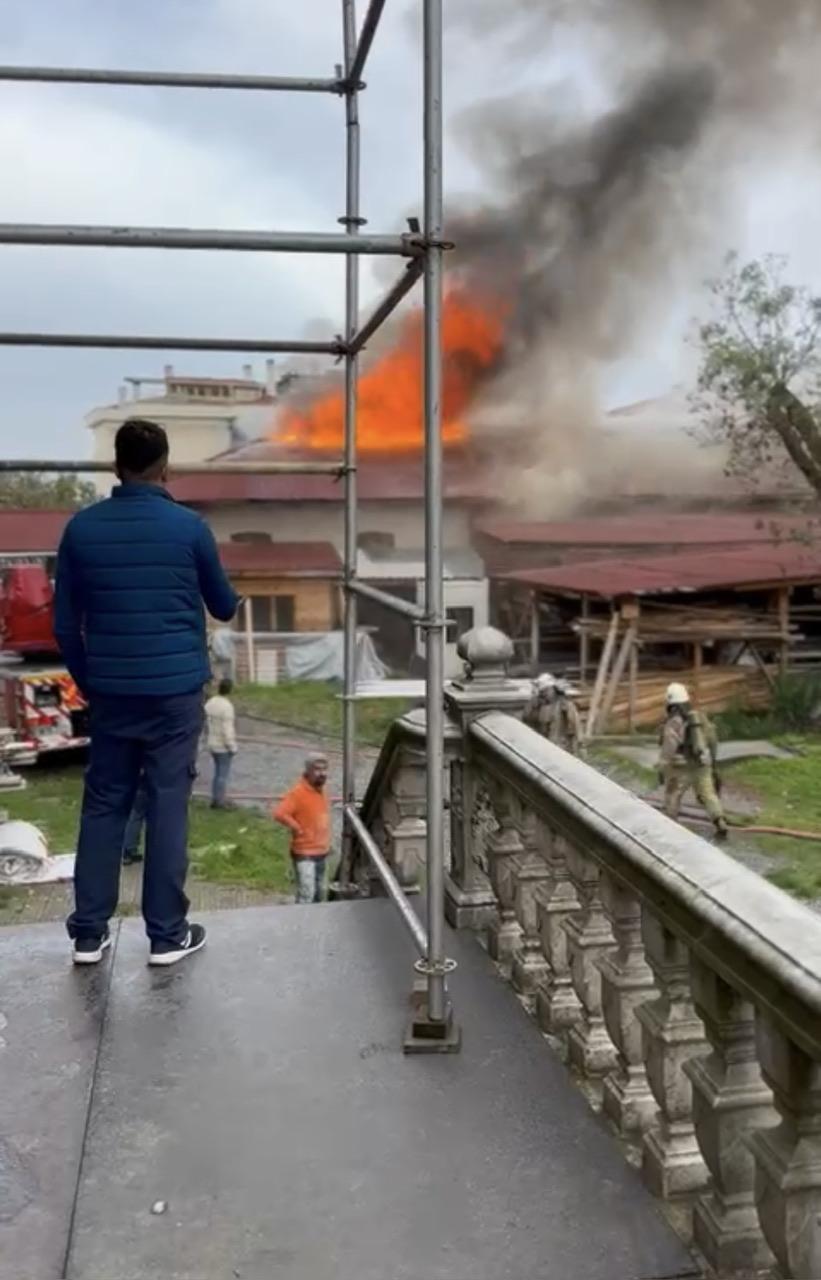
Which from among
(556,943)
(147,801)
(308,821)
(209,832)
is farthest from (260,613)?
(556,943)

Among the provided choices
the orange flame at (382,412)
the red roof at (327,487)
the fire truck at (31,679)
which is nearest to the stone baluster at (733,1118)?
the orange flame at (382,412)

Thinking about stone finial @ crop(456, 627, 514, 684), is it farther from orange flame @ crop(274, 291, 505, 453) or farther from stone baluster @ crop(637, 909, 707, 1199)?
orange flame @ crop(274, 291, 505, 453)

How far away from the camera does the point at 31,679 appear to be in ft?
57.5

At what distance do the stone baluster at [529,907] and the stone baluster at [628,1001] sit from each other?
575 mm

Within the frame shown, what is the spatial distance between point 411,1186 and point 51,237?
6.46 ft

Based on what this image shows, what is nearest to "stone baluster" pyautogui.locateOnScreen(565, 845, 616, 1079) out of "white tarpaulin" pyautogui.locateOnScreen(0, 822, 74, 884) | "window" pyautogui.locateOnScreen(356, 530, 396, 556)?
"white tarpaulin" pyautogui.locateOnScreen(0, 822, 74, 884)

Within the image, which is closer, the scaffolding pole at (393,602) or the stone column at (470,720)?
the scaffolding pole at (393,602)

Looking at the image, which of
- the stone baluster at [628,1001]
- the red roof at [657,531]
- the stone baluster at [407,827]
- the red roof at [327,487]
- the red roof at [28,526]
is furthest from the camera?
the red roof at [657,531]

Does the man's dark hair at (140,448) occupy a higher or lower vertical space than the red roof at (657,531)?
lower

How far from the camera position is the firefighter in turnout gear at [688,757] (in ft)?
49.8

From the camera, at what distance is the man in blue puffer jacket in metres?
2.80

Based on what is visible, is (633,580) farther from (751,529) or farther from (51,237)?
(51,237)

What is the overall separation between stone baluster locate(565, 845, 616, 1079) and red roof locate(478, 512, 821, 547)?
27581 mm

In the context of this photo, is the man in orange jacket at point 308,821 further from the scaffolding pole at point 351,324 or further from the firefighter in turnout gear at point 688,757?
the firefighter in turnout gear at point 688,757
